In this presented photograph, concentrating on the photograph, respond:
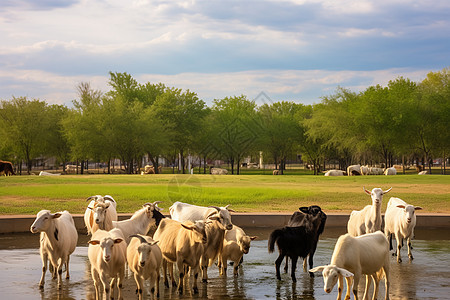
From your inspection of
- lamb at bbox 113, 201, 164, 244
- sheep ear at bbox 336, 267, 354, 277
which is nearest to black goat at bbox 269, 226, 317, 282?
lamb at bbox 113, 201, 164, 244

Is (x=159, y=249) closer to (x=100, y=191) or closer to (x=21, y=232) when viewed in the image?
(x=21, y=232)

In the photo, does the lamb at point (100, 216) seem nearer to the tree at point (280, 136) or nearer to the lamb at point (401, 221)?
the lamb at point (401, 221)

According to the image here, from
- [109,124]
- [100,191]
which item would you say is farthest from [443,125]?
[100,191]

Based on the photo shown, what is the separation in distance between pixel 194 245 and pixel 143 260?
1.78 m

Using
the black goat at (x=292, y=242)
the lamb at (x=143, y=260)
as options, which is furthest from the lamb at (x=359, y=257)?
the lamb at (x=143, y=260)

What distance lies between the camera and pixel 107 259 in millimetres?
11055

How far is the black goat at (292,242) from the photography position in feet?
45.5

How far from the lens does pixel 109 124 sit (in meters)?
76.0

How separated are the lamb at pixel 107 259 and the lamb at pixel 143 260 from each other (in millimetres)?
257

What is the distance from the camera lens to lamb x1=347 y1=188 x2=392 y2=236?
1636 centimetres

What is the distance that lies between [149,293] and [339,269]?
4.49 metres

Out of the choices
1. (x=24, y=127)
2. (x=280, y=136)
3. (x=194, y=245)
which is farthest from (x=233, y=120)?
(x=194, y=245)

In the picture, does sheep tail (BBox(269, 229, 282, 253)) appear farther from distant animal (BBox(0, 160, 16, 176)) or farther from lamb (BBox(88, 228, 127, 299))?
distant animal (BBox(0, 160, 16, 176))

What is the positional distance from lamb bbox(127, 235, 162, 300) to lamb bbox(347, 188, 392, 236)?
273 inches
